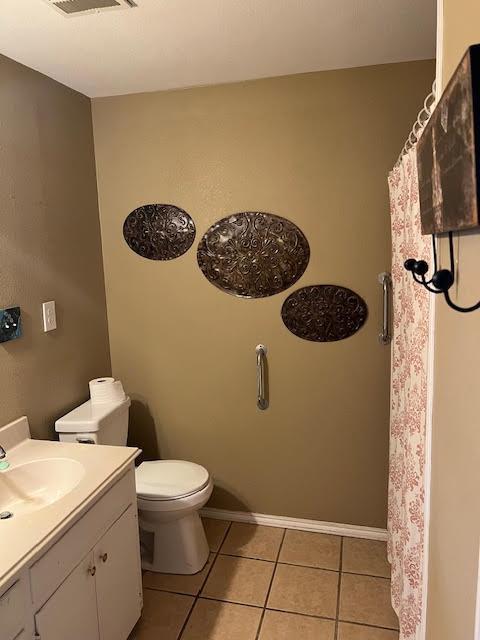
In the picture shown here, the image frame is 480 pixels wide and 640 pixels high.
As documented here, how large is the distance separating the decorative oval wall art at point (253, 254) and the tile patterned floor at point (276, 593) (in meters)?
1.33

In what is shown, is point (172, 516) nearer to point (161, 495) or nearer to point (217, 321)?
point (161, 495)

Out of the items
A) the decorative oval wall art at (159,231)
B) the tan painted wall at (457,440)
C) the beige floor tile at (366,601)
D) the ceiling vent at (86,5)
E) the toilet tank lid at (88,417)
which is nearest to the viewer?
the tan painted wall at (457,440)

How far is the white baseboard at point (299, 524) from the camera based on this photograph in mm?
2549

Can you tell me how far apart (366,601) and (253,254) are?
1.69 meters

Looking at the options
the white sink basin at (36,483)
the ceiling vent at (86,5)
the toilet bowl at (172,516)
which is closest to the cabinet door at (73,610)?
the white sink basin at (36,483)

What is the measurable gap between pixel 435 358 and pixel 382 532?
5.51 ft

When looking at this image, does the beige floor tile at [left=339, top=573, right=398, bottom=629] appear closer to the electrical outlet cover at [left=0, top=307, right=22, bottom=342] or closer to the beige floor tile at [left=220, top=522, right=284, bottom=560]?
the beige floor tile at [left=220, top=522, right=284, bottom=560]

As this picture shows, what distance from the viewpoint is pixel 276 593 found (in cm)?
218

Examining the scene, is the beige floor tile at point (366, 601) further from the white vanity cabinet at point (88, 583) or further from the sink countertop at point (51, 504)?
the sink countertop at point (51, 504)

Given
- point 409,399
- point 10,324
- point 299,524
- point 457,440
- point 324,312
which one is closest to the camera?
point 457,440

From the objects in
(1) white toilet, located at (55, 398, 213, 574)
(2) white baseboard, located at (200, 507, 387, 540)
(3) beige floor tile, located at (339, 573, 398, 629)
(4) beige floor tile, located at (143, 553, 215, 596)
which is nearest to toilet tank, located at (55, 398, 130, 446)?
(1) white toilet, located at (55, 398, 213, 574)

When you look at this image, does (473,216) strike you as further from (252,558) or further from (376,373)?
(252,558)

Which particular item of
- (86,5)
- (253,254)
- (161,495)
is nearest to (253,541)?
(161,495)

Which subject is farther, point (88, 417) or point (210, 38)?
point (88, 417)
